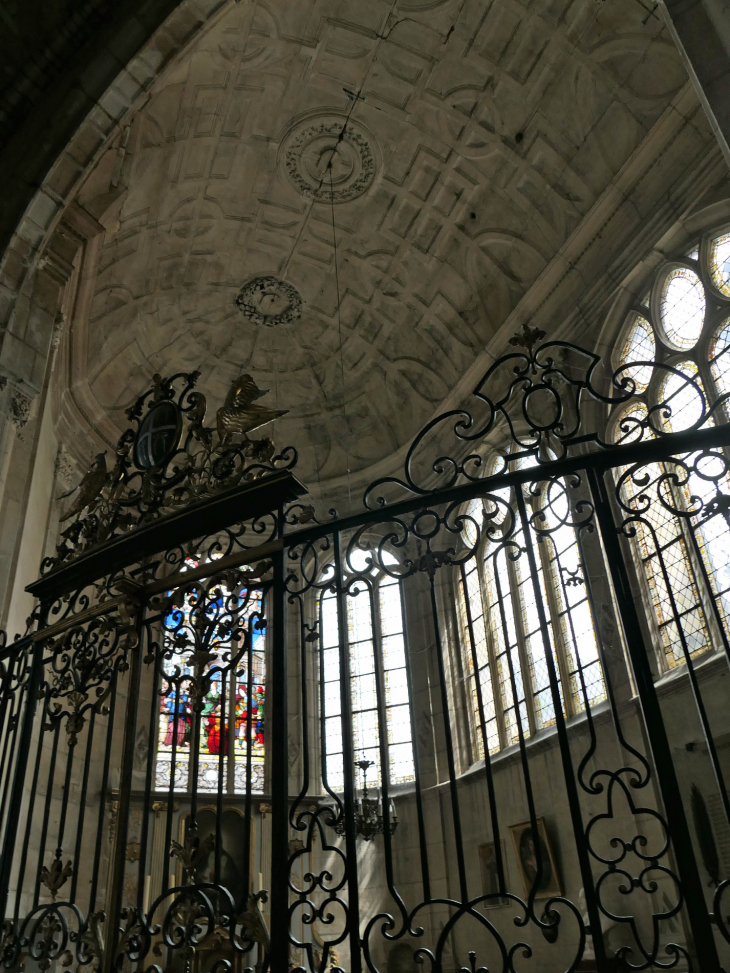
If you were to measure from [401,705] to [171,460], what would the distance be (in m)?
6.77

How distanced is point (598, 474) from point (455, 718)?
9.10 metres

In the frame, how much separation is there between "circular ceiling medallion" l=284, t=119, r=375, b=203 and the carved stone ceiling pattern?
2 centimetres

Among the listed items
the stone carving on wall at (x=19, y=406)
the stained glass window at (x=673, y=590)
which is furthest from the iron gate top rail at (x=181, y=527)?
the stained glass window at (x=673, y=590)

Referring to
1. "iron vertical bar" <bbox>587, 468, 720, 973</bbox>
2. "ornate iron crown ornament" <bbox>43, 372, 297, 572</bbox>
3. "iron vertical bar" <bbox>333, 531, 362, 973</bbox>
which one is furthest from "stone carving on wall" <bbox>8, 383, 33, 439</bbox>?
"iron vertical bar" <bbox>587, 468, 720, 973</bbox>

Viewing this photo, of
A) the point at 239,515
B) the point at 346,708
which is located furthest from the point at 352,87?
the point at 346,708

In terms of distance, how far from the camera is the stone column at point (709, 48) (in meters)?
3.79

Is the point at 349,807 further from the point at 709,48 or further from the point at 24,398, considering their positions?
the point at 24,398

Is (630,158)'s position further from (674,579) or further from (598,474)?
(598,474)

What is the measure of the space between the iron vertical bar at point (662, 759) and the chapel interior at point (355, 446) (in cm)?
2

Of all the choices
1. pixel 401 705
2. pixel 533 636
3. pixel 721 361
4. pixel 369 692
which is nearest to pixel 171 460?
pixel 721 361

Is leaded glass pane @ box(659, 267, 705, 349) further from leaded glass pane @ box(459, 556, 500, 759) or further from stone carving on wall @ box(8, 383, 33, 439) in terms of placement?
stone carving on wall @ box(8, 383, 33, 439)

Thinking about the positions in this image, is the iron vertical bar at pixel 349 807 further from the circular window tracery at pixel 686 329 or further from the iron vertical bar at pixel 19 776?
the circular window tracery at pixel 686 329

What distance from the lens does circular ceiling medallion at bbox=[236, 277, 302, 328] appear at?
1373 centimetres

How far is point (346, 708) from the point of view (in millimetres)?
3482
